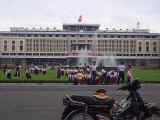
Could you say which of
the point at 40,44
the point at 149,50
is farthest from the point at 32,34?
the point at 149,50

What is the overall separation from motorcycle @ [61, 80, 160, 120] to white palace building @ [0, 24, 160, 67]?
93.5 m

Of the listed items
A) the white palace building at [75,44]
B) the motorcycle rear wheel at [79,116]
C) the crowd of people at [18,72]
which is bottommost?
the crowd of people at [18,72]

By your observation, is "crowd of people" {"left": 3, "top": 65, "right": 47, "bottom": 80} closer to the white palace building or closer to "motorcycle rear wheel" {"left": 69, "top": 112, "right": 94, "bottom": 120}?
"motorcycle rear wheel" {"left": 69, "top": 112, "right": 94, "bottom": 120}

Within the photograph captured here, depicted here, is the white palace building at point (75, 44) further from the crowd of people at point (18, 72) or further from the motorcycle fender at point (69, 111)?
the motorcycle fender at point (69, 111)

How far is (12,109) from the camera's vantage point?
25.6 ft

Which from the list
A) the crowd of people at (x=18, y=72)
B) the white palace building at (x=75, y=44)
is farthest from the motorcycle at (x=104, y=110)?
the white palace building at (x=75, y=44)

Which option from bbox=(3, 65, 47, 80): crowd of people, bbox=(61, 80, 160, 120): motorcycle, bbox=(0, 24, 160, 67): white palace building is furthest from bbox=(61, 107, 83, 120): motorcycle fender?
bbox=(0, 24, 160, 67): white palace building

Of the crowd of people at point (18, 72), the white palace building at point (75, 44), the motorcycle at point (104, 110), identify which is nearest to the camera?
the motorcycle at point (104, 110)

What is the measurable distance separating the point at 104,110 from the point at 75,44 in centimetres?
9542

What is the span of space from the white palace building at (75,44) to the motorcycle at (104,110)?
307 feet

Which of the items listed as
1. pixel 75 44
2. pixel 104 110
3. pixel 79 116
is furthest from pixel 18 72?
pixel 75 44

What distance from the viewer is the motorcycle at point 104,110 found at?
468 cm

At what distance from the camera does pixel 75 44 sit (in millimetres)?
99812

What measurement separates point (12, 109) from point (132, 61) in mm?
94758
